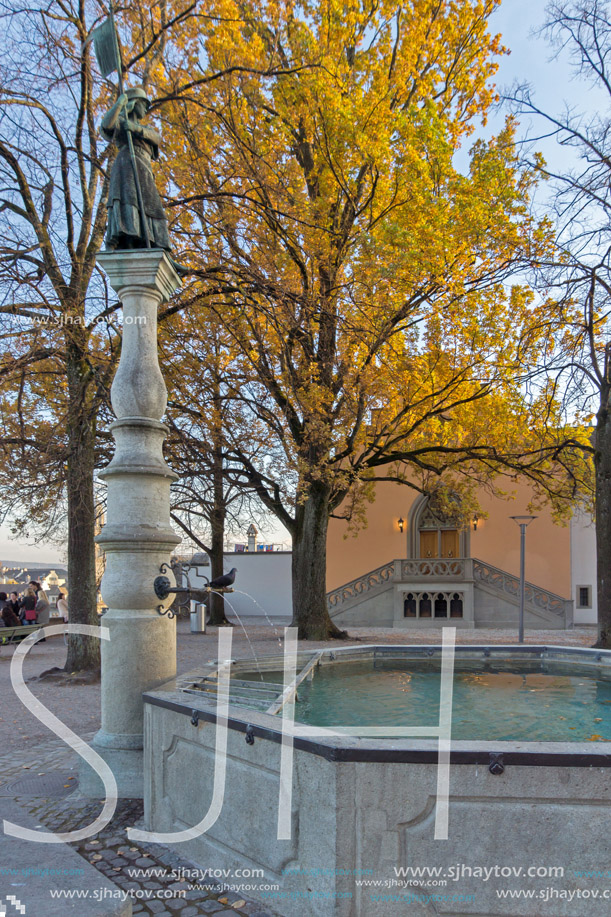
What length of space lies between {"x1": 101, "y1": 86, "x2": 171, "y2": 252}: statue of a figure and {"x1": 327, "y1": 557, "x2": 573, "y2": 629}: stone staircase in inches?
802

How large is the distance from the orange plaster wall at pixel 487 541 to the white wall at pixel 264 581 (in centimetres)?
261

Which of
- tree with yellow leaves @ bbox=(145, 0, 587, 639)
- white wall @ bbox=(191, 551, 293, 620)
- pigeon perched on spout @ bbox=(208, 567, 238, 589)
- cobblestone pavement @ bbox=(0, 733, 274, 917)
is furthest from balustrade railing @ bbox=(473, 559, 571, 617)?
cobblestone pavement @ bbox=(0, 733, 274, 917)

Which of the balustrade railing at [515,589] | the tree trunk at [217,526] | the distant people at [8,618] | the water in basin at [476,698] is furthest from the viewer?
the balustrade railing at [515,589]

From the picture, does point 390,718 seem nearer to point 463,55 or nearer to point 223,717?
point 223,717

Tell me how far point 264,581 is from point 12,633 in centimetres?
1581

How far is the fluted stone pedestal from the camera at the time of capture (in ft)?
16.6

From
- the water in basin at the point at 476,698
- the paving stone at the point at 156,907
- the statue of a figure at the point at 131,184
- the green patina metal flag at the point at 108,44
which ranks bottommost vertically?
the paving stone at the point at 156,907

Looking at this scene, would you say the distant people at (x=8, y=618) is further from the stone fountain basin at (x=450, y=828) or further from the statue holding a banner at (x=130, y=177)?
the stone fountain basin at (x=450, y=828)

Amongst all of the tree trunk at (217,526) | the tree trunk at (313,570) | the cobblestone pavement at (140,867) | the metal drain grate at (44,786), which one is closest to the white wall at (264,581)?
the tree trunk at (217,526)

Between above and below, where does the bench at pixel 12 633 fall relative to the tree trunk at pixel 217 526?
below

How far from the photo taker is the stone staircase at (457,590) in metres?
23.0

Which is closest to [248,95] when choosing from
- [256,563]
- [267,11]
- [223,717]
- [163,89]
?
[163,89]

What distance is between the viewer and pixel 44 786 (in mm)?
5625

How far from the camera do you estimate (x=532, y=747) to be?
10.1ft
